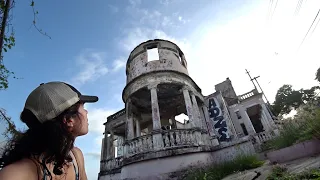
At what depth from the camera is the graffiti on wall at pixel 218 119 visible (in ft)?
32.8

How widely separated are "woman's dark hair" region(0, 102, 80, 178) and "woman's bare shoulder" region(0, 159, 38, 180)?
0.19 feet

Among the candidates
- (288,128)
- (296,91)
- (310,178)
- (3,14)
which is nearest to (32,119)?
(310,178)

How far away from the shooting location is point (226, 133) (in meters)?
9.98

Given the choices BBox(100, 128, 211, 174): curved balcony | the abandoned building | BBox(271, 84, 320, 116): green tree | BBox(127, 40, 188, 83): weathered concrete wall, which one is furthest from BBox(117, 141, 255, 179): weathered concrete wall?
BBox(271, 84, 320, 116): green tree

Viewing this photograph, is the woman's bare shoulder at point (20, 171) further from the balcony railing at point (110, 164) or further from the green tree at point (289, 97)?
the green tree at point (289, 97)

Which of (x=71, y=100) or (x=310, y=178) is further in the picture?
(x=310, y=178)

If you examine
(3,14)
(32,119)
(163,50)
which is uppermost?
(163,50)

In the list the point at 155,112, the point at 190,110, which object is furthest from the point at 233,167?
the point at 155,112

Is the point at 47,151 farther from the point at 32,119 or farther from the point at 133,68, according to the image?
the point at 133,68

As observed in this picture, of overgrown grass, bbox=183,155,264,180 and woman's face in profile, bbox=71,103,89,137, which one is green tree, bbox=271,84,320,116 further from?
woman's face in profile, bbox=71,103,89,137

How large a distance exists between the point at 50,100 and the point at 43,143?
1.07 ft

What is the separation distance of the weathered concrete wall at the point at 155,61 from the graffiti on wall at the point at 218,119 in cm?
286

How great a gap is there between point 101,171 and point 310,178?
13646mm

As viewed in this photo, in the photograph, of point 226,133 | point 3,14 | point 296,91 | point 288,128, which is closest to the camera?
point 3,14
